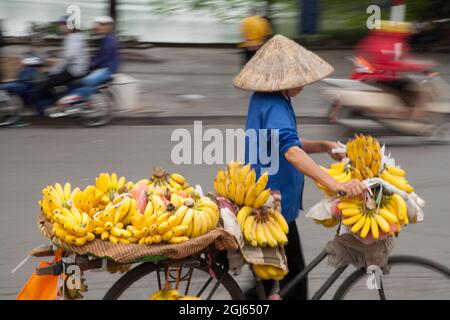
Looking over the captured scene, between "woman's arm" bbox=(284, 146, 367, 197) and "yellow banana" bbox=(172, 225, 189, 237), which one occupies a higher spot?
"woman's arm" bbox=(284, 146, 367, 197)

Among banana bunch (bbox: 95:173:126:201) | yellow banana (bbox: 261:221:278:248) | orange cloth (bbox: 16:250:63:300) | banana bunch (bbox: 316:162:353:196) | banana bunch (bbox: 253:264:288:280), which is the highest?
banana bunch (bbox: 316:162:353:196)

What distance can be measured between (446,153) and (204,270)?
18.5 ft

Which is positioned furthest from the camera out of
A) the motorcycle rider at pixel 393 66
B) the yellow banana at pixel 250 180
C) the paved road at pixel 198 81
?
the paved road at pixel 198 81

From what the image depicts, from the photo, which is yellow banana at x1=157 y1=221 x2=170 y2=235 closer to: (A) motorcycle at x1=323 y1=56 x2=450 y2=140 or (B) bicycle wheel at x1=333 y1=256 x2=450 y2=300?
(B) bicycle wheel at x1=333 y1=256 x2=450 y2=300

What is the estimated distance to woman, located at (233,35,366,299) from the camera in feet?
12.1

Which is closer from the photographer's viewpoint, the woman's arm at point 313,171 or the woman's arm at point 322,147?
the woman's arm at point 313,171

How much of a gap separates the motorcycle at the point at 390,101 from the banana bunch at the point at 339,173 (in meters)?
5.21

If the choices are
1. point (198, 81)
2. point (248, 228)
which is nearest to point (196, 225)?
point (248, 228)

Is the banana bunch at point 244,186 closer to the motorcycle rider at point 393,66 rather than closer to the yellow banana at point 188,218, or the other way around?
the yellow banana at point 188,218

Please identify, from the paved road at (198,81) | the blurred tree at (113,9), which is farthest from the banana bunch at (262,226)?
the blurred tree at (113,9)

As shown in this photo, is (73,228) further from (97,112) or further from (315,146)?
(97,112)

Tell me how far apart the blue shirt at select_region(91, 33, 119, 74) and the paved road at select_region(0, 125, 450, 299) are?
2.61 feet

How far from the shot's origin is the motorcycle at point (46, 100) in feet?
32.0

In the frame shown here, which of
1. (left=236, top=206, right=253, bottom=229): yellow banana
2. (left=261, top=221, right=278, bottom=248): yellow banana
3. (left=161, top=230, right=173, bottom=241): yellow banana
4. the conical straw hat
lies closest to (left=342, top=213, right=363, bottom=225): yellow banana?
(left=261, top=221, right=278, bottom=248): yellow banana
